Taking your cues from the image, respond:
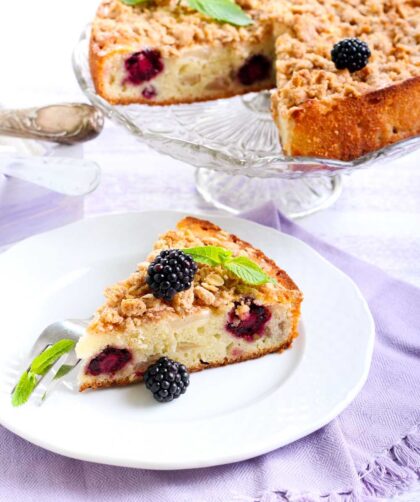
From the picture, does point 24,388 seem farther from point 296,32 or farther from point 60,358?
point 296,32

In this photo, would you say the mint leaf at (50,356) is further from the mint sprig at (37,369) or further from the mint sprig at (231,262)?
the mint sprig at (231,262)

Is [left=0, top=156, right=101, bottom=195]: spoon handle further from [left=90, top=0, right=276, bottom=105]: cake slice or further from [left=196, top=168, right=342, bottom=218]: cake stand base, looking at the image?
[left=196, top=168, right=342, bottom=218]: cake stand base

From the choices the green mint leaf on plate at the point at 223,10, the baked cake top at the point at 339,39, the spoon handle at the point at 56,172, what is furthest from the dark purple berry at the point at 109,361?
the green mint leaf on plate at the point at 223,10

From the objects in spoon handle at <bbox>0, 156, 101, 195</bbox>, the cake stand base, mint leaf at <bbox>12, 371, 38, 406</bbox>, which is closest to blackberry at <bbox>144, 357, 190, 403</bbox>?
mint leaf at <bbox>12, 371, 38, 406</bbox>

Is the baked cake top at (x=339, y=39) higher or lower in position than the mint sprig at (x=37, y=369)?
higher

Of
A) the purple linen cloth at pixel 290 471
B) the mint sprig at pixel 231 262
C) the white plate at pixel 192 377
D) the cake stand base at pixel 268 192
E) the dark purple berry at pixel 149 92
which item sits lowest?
the purple linen cloth at pixel 290 471

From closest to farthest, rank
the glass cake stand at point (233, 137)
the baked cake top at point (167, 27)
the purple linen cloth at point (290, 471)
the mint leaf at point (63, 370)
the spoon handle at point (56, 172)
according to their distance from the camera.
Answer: the purple linen cloth at point (290, 471) < the mint leaf at point (63, 370) < the spoon handle at point (56, 172) < the baked cake top at point (167, 27) < the glass cake stand at point (233, 137)
